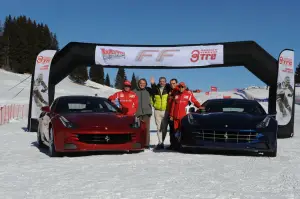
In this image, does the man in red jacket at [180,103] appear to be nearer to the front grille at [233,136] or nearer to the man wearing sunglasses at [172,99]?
the man wearing sunglasses at [172,99]

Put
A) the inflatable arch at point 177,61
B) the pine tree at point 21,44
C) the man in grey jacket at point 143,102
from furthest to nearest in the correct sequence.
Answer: the pine tree at point 21,44 → the inflatable arch at point 177,61 → the man in grey jacket at point 143,102

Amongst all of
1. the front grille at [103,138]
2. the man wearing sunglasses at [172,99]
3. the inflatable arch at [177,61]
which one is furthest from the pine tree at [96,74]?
the front grille at [103,138]

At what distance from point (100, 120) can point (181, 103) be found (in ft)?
6.96

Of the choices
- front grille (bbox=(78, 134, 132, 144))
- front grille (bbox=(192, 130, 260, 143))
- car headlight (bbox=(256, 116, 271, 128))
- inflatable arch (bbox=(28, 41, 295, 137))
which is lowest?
front grille (bbox=(78, 134, 132, 144))

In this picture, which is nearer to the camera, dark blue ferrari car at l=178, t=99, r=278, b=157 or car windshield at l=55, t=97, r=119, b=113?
dark blue ferrari car at l=178, t=99, r=278, b=157

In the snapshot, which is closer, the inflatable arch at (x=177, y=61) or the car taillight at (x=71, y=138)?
the car taillight at (x=71, y=138)

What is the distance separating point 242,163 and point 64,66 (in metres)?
8.80

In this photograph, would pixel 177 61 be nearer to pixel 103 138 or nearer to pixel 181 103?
pixel 181 103

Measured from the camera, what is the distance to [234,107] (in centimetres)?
883

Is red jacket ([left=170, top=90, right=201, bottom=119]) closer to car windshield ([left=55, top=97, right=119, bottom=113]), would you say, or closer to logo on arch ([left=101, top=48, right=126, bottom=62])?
car windshield ([left=55, top=97, right=119, bottom=113])

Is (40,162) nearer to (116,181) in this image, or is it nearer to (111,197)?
(116,181)

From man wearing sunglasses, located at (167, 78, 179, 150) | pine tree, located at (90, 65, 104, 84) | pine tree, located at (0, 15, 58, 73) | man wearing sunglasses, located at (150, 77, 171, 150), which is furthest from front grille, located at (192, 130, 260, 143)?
pine tree, located at (90, 65, 104, 84)

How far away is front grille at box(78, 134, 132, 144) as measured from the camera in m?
7.33

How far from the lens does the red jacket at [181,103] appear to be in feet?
29.2
